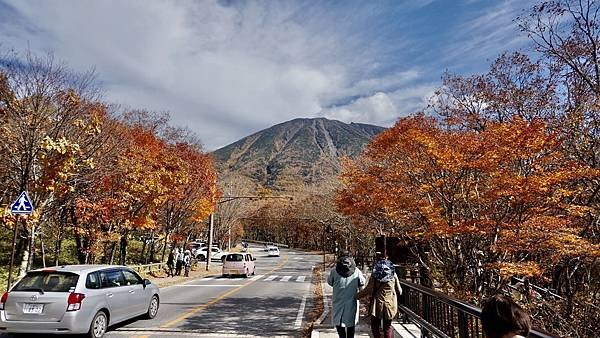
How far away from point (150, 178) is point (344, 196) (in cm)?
905

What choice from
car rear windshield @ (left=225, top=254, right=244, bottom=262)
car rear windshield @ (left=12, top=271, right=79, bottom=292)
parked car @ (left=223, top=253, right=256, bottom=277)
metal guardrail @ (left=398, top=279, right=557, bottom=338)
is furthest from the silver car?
car rear windshield @ (left=225, top=254, right=244, bottom=262)

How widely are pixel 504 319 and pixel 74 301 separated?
747 cm

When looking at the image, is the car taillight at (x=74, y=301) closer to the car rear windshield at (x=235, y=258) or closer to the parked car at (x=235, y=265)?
the parked car at (x=235, y=265)

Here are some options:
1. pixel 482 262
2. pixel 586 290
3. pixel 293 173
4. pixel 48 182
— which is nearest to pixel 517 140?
pixel 482 262

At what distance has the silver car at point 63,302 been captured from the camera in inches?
291

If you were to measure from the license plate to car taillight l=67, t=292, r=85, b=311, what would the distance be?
451mm

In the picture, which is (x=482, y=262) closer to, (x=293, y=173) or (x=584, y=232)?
(x=584, y=232)

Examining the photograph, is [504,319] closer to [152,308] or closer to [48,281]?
[48,281]

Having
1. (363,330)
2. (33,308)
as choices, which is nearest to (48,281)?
(33,308)

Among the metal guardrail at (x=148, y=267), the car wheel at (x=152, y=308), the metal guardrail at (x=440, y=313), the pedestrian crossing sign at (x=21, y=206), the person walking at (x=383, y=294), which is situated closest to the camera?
the metal guardrail at (x=440, y=313)

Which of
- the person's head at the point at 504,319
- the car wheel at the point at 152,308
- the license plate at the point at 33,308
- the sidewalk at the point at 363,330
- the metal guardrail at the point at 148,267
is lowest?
the sidewalk at the point at 363,330

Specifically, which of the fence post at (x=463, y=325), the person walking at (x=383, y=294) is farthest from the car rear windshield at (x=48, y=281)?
the fence post at (x=463, y=325)

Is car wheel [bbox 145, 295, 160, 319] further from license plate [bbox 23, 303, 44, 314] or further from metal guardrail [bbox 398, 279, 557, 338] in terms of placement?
metal guardrail [bbox 398, 279, 557, 338]

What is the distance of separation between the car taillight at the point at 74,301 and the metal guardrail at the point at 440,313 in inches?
235
